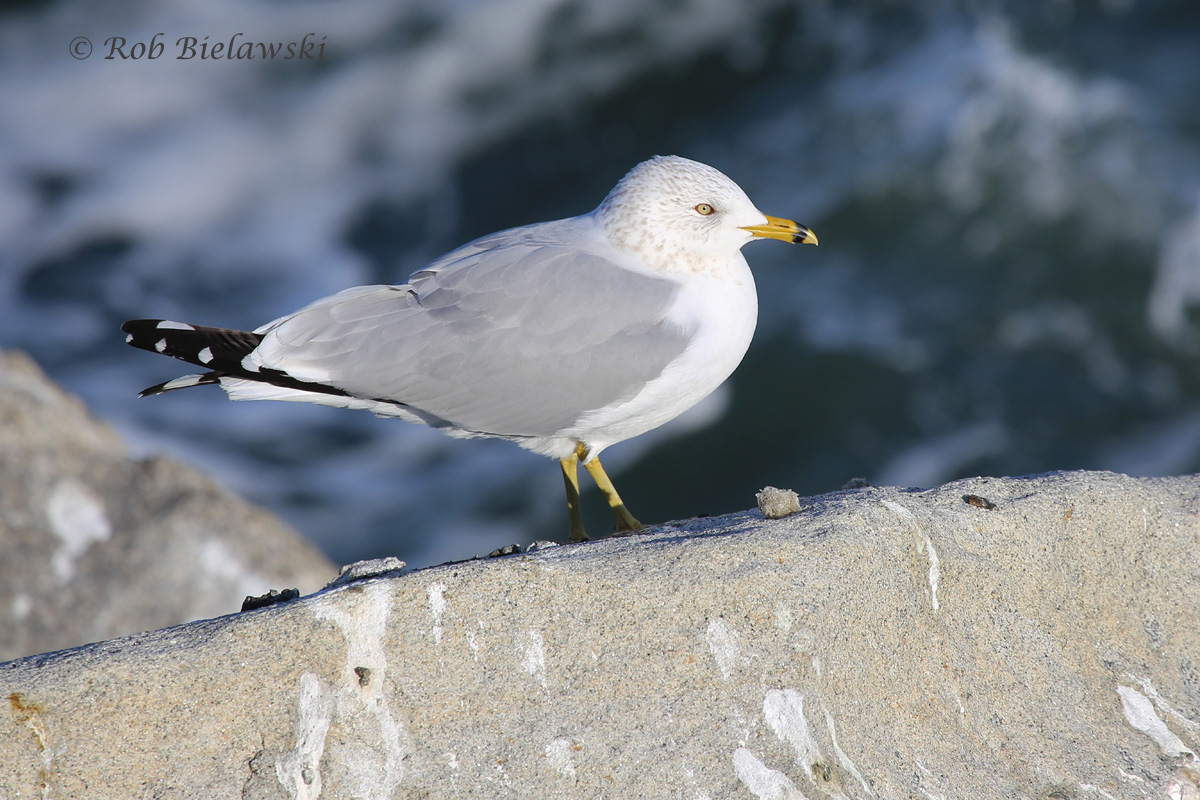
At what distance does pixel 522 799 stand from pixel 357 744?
1.56 ft

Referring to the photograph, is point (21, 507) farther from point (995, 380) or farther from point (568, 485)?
point (995, 380)

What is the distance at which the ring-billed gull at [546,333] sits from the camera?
4.04 metres

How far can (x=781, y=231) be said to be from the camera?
4.30m

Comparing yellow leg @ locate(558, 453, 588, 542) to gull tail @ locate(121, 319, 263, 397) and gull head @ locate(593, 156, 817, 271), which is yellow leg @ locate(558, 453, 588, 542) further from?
gull tail @ locate(121, 319, 263, 397)

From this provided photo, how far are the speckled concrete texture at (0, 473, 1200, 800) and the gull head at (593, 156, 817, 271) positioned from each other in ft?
4.17

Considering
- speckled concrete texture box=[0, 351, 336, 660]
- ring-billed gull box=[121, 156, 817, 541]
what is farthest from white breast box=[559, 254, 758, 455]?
speckled concrete texture box=[0, 351, 336, 660]

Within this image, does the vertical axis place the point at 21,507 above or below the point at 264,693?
below

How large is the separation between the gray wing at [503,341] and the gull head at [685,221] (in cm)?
15

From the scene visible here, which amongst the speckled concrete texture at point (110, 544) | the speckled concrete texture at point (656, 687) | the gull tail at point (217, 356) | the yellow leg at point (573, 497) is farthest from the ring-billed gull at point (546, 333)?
the speckled concrete texture at point (110, 544)

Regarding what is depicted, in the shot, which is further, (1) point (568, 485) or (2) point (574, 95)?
(2) point (574, 95)

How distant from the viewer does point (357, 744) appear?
9.23ft

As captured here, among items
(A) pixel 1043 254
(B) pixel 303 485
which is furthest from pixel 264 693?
(A) pixel 1043 254

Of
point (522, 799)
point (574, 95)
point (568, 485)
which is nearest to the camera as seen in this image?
point (522, 799)

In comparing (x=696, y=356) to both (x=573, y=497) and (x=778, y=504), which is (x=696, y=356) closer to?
(x=778, y=504)
